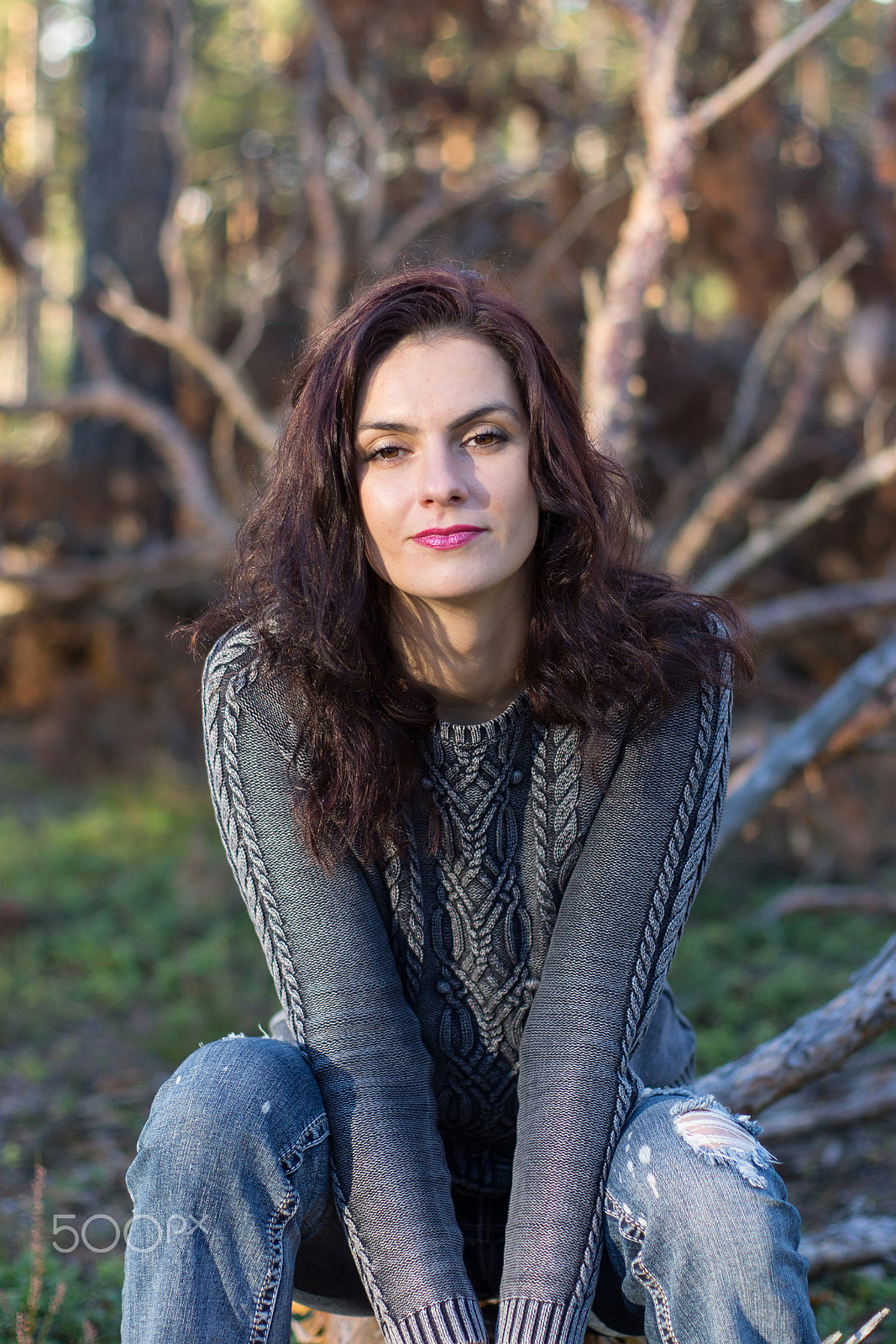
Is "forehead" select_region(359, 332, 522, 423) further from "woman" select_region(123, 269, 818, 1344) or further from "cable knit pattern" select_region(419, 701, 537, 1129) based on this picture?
"cable knit pattern" select_region(419, 701, 537, 1129)

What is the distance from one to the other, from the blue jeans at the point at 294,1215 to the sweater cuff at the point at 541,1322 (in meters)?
0.09

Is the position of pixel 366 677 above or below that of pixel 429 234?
below

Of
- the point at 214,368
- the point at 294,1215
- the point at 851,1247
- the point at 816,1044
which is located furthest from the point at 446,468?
the point at 214,368

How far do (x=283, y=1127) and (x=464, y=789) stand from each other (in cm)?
54

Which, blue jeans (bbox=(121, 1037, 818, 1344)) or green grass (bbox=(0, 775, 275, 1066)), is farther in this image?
green grass (bbox=(0, 775, 275, 1066))

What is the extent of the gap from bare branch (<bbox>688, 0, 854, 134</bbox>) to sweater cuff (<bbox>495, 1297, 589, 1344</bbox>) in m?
3.16

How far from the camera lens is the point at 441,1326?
1.52 meters

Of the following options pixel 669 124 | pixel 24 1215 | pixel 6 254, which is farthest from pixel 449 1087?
pixel 6 254

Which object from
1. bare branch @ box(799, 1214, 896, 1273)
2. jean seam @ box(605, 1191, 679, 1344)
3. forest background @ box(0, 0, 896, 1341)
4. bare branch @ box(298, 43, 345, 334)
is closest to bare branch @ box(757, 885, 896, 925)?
forest background @ box(0, 0, 896, 1341)

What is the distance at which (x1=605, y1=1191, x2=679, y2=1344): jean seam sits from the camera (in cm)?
147

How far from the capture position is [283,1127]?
5.05ft

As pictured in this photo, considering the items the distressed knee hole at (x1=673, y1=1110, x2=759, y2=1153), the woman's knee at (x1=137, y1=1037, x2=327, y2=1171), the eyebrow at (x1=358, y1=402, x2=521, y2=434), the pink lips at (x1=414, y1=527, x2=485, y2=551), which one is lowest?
the distressed knee hole at (x1=673, y1=1110, x2=759, y2=1153)

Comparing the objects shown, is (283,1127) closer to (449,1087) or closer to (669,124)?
(449,1087)

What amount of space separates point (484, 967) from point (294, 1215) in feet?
1.46
